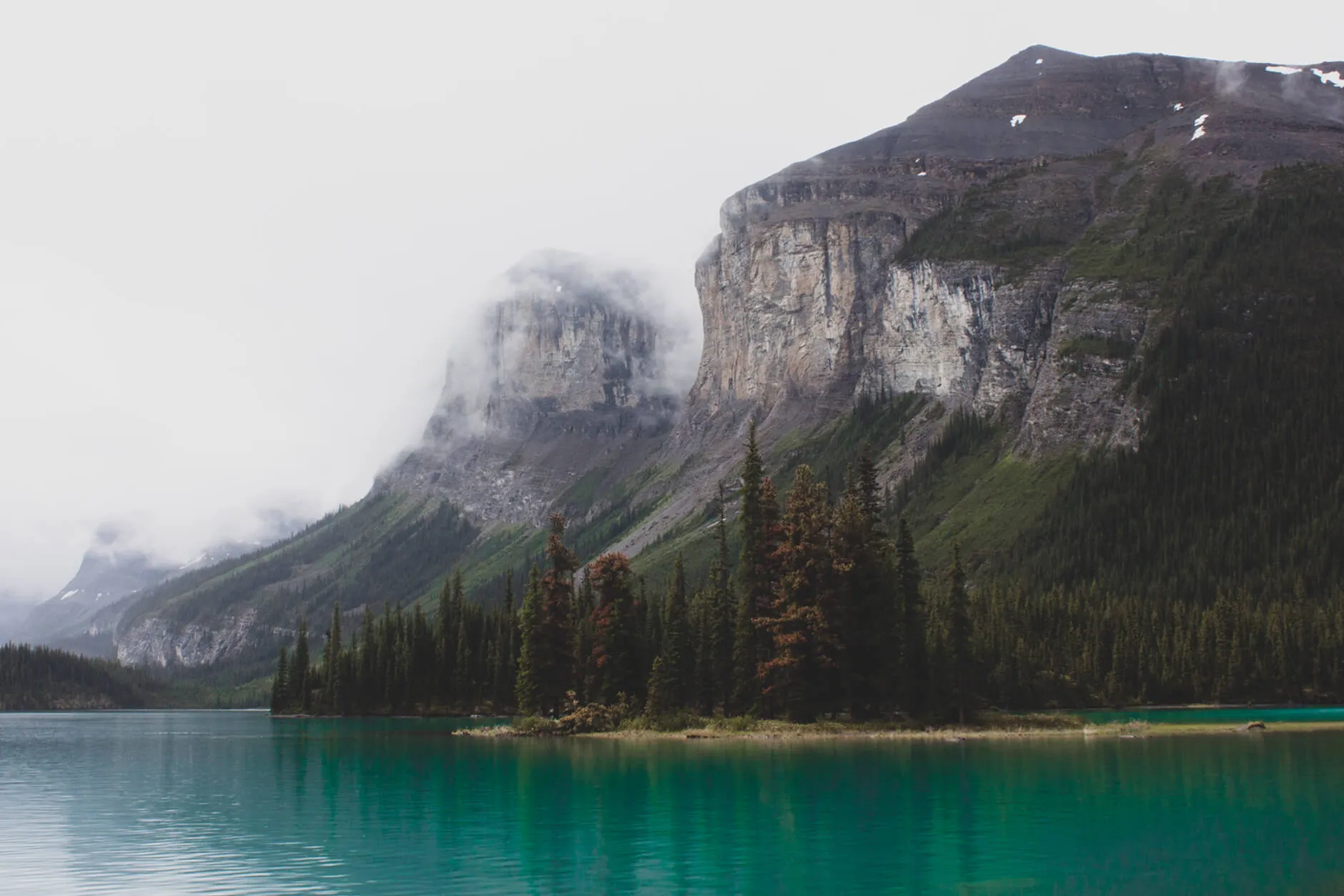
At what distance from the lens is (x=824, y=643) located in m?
82.5

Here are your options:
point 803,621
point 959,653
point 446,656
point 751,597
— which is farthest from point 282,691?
point 959,653

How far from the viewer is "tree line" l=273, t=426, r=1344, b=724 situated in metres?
84.4

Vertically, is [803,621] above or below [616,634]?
above

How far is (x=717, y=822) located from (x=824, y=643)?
42990mm

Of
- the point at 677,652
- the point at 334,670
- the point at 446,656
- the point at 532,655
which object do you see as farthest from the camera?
the point at 334,670

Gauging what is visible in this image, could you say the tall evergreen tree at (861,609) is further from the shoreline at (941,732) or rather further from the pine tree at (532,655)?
the pine tree at (532,655)

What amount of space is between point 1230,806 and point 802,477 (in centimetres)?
4723

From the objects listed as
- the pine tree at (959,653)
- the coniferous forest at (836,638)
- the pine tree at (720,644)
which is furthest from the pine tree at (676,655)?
the pine tree at (959,653)

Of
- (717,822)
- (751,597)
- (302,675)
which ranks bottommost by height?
(717,822)

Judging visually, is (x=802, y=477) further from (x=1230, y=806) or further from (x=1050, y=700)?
(x=1050, y=700)

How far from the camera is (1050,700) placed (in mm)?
138375

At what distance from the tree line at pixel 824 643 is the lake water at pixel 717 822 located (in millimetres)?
11587

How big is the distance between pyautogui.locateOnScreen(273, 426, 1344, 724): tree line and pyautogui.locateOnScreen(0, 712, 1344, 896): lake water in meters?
11.6

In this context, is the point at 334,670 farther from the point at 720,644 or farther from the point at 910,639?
the point at 910,639
